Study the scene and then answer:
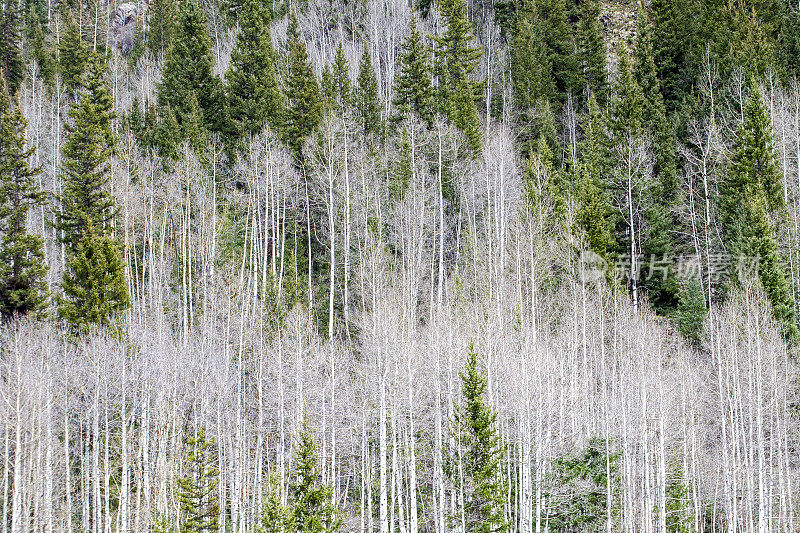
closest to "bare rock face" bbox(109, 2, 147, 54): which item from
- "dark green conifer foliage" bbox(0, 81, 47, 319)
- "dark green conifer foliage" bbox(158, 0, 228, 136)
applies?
"dark green conifer foliage" bbox(158, 0, 228, 136)

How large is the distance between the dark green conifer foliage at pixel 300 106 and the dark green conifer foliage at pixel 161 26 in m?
23.0

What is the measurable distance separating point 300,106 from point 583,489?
89.4 feet

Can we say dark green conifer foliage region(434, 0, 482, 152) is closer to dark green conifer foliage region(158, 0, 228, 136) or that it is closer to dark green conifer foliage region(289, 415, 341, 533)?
dark green conifer foliage region(158, 0, 228, 136)

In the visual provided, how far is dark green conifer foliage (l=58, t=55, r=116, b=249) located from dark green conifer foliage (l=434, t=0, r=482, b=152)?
63.4 feet

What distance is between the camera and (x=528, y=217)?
1298 inches

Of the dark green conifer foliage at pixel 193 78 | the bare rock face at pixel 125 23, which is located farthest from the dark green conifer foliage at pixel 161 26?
the dark green conifer foliage at pixel 193 78

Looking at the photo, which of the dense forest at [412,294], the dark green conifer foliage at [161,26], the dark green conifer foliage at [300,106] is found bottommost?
the dense forest at [412,294]

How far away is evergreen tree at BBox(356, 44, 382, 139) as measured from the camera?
4266 centimetres

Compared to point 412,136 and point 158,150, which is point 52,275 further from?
point 412,136

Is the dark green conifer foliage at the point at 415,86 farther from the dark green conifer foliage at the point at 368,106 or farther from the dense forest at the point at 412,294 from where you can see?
the dark green conifer foliage at the point at 368,106

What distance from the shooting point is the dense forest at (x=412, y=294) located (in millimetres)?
24422

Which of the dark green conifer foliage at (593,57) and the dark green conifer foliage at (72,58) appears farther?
the dark green conifer foliage at (593,57)

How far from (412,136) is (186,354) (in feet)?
54.0

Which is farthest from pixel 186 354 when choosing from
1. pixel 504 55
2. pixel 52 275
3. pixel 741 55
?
pixel 504 55
